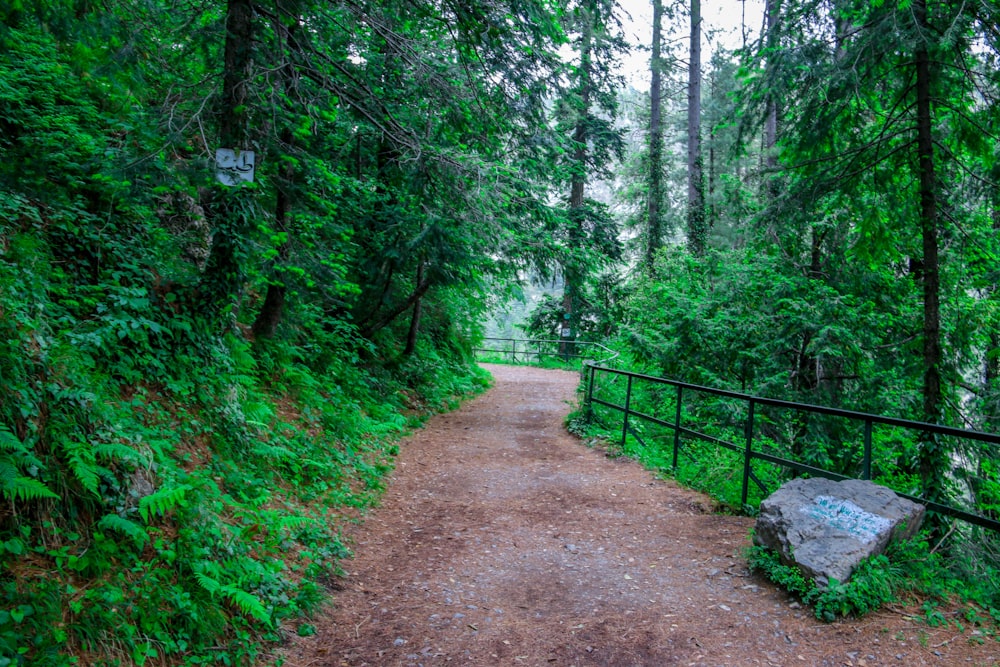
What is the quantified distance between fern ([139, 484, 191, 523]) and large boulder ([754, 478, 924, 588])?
13.3 ft

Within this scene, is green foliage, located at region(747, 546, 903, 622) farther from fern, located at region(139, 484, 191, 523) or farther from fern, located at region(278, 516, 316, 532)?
fern, located at region(139, 484, 191, 523)

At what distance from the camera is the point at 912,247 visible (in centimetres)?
721

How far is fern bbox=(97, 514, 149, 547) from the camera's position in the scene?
2.89m

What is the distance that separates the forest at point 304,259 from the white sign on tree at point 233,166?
1.2 inches

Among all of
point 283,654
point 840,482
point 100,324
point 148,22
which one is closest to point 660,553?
point 840,482

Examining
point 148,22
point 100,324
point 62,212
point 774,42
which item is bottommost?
point 100,324

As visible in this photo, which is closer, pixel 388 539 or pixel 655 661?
pixel 655 661

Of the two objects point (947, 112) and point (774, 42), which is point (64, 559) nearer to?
point (774, 42)

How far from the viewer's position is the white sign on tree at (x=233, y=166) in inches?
191

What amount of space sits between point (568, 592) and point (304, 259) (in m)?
4.82

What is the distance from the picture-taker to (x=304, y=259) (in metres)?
6.77

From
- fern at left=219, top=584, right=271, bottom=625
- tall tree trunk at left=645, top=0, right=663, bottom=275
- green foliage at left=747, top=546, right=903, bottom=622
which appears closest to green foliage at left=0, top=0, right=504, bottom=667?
fern at left=219, top=584, right=271, bottom=625

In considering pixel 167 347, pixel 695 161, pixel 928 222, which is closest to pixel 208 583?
pixel 167 347

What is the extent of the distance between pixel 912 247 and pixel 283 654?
27.0 ft
